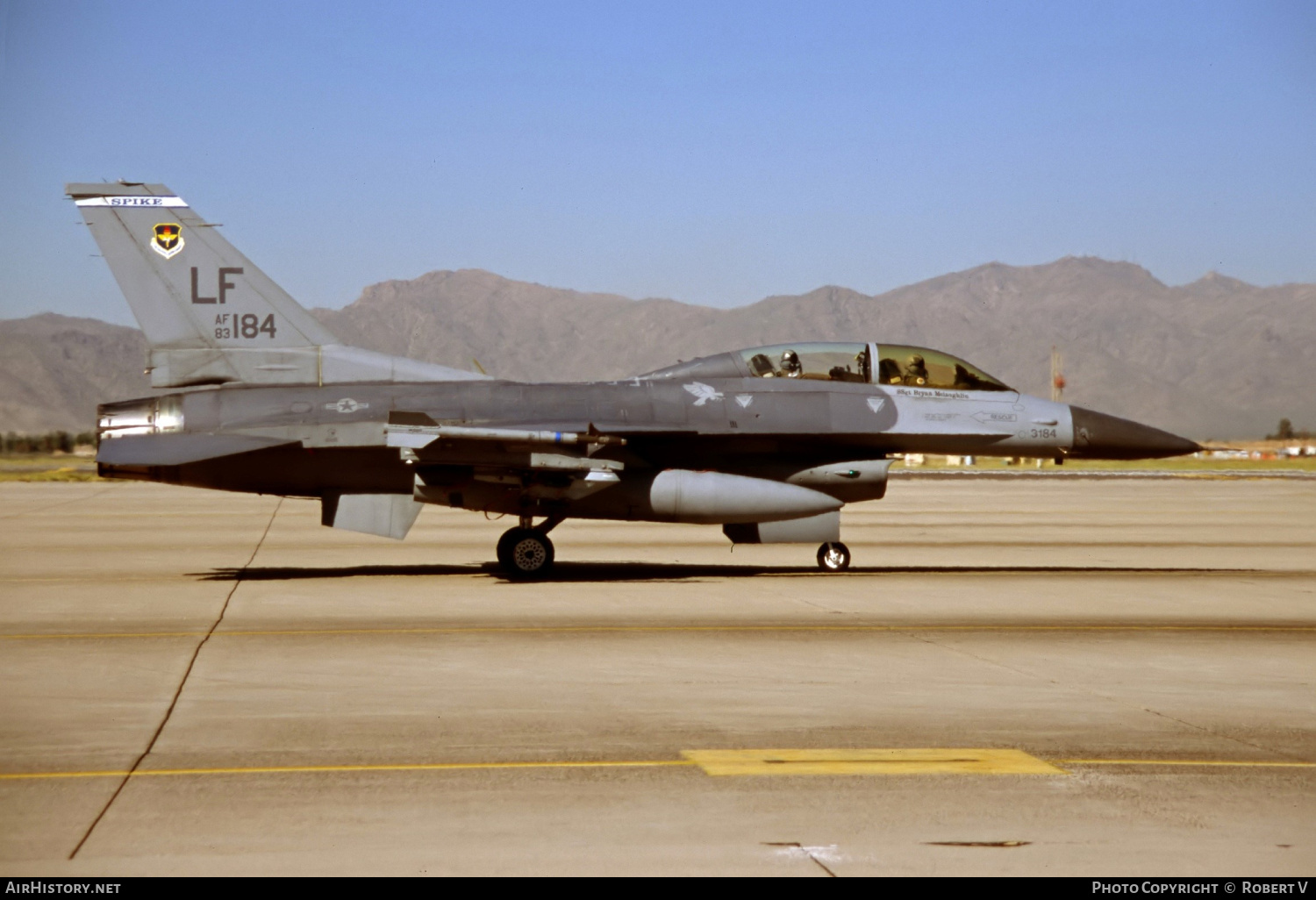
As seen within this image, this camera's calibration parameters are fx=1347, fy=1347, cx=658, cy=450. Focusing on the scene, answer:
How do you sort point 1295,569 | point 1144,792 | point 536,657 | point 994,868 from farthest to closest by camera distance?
point 1295,569 → point 536,657 → point 1144,792 → point 994,868

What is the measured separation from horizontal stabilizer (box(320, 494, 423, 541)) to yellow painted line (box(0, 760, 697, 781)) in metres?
10.1

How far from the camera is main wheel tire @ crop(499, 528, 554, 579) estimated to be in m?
17.6

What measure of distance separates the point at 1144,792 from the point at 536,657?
5610 millimetres

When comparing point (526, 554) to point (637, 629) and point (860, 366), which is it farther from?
point (860, 366)

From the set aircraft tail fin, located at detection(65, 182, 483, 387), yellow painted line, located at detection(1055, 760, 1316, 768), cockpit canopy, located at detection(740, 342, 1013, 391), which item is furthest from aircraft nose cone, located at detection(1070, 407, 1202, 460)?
yellow painted line, located at detection(1055, 760, 1316, 768)

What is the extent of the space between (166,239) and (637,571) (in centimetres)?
772

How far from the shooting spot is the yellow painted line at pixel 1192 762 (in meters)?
7.77

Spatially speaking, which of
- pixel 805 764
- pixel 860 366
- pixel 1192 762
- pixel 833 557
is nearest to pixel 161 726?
pixel 805 764

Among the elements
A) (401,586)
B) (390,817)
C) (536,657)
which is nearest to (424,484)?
(401,586)

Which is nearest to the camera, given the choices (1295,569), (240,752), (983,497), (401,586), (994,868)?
(994,868)

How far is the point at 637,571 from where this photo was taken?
1900 cm

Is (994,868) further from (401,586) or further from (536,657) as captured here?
(401,586)

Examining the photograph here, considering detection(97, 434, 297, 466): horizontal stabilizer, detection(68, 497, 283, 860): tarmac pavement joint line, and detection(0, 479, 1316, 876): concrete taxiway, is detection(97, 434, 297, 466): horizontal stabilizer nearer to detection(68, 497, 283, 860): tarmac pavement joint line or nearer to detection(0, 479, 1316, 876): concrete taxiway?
detection(0, 479, 1316, 876): concrete taxiway

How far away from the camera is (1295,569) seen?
20.2 metres
